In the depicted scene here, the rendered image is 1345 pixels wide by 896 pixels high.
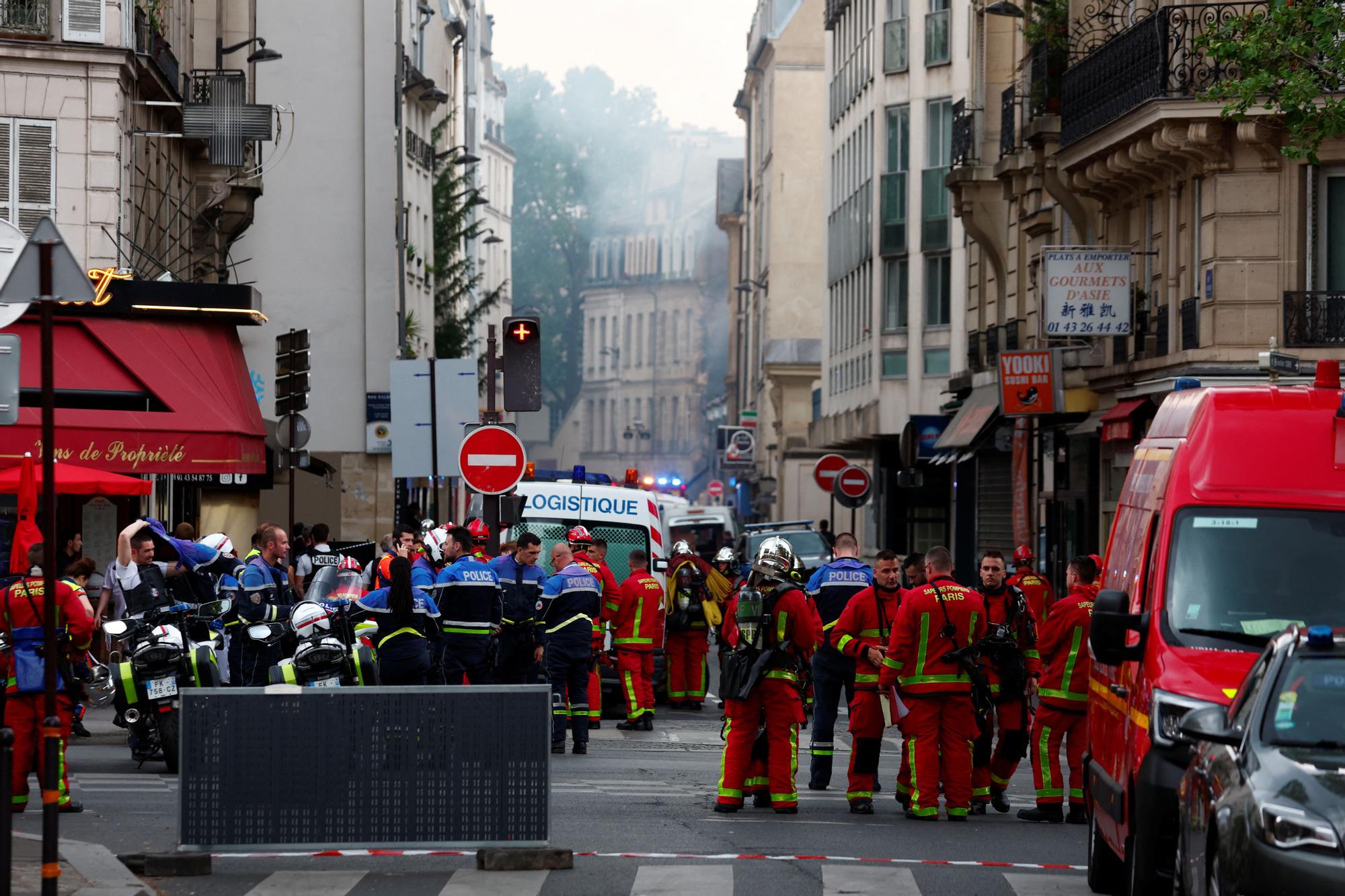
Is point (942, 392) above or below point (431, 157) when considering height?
below

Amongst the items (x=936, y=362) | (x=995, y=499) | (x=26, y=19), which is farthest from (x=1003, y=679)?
(x=936, y=362)

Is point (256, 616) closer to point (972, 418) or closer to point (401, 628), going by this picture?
point (401, 628)

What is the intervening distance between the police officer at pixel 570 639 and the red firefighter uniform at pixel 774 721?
444 centimetres

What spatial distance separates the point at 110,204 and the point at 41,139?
1113 mm

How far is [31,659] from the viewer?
13.3m

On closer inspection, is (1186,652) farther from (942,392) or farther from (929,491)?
(929,491)

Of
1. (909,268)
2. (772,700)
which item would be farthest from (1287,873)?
(909,268)

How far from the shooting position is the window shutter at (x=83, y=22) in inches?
1043

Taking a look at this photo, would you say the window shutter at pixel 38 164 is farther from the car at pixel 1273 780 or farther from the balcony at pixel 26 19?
the car at pixel 1273 780

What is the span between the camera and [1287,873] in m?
7.07

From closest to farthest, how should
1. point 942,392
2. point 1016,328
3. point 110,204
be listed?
point 110,204 < point 1016,328 < point 942,392

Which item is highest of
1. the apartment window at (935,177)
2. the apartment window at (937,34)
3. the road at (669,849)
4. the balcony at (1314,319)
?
the apartment window at (937,34)

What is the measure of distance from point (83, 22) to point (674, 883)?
1839 cm

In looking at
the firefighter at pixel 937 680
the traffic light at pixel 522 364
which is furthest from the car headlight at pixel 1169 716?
the traffic light at pixel 522 364
